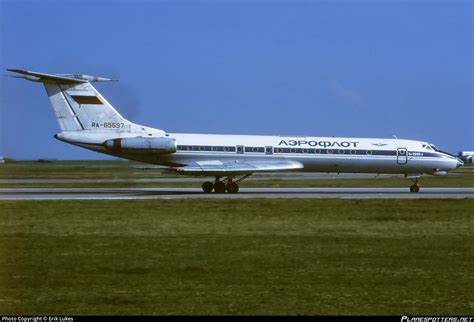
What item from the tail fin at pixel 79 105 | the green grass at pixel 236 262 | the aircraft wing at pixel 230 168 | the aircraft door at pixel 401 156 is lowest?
the green grass at pixel 236 262

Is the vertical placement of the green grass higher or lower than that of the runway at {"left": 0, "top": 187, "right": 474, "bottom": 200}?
lower

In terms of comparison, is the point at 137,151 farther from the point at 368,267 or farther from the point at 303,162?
the point at 368,267

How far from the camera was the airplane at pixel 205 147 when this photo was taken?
3450 cm

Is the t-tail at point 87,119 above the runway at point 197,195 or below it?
above

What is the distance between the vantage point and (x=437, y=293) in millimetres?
10305

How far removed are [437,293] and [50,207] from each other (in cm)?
1789

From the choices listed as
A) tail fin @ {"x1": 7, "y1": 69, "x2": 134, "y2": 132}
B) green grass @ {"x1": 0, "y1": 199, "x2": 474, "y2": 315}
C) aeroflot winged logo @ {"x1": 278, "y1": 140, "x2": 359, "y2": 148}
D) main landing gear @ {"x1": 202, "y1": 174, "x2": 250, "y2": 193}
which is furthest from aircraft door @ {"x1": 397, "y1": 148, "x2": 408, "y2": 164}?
tail fin @ {"x1": 7, "y1": 69, "x2": 134, "y2": 132}

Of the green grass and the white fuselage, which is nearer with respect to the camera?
the green grass

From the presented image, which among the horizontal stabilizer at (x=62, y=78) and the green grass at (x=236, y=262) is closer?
the green grass at (x=236, y=262)

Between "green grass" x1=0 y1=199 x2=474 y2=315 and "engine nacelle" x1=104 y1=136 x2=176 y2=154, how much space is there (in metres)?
11.5

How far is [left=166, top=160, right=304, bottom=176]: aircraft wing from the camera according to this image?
34219mm

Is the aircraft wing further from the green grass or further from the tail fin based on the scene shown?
the green grass

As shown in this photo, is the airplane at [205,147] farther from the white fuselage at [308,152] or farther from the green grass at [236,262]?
the green grass at [236,262]

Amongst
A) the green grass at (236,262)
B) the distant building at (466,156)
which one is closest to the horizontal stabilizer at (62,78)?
the green grass at (236,262)
